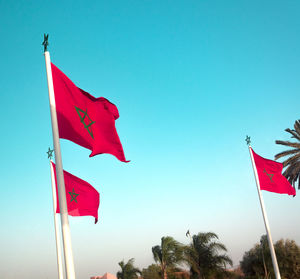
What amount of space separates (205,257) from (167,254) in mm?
4573

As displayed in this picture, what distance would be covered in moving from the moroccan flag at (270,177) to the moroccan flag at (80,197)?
33.9ft

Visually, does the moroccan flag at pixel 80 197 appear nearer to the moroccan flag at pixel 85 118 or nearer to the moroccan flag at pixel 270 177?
the moroccan flag at pixel 85 118

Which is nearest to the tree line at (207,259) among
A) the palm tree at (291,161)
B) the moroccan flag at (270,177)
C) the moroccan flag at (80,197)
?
the palm tree at (291,161)

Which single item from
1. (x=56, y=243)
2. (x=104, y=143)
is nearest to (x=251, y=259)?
(x=56, y=243)

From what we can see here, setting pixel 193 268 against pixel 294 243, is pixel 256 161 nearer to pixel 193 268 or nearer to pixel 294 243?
pixel 193 268

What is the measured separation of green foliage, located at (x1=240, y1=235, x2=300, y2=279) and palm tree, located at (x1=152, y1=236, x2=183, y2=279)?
1218 cm

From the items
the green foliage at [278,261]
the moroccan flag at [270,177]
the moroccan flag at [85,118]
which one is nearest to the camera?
the moroccan flag at [85,118]

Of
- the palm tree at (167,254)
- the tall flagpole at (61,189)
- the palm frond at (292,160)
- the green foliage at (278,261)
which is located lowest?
the green foliage at (278,261)

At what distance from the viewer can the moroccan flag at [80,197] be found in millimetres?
11469

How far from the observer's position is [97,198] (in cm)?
1185

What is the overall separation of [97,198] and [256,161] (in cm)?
1060

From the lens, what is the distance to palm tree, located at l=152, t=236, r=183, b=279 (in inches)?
1009

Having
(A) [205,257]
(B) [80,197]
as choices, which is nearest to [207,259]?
(A) [205,257]

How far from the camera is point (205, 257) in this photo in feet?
93.0
